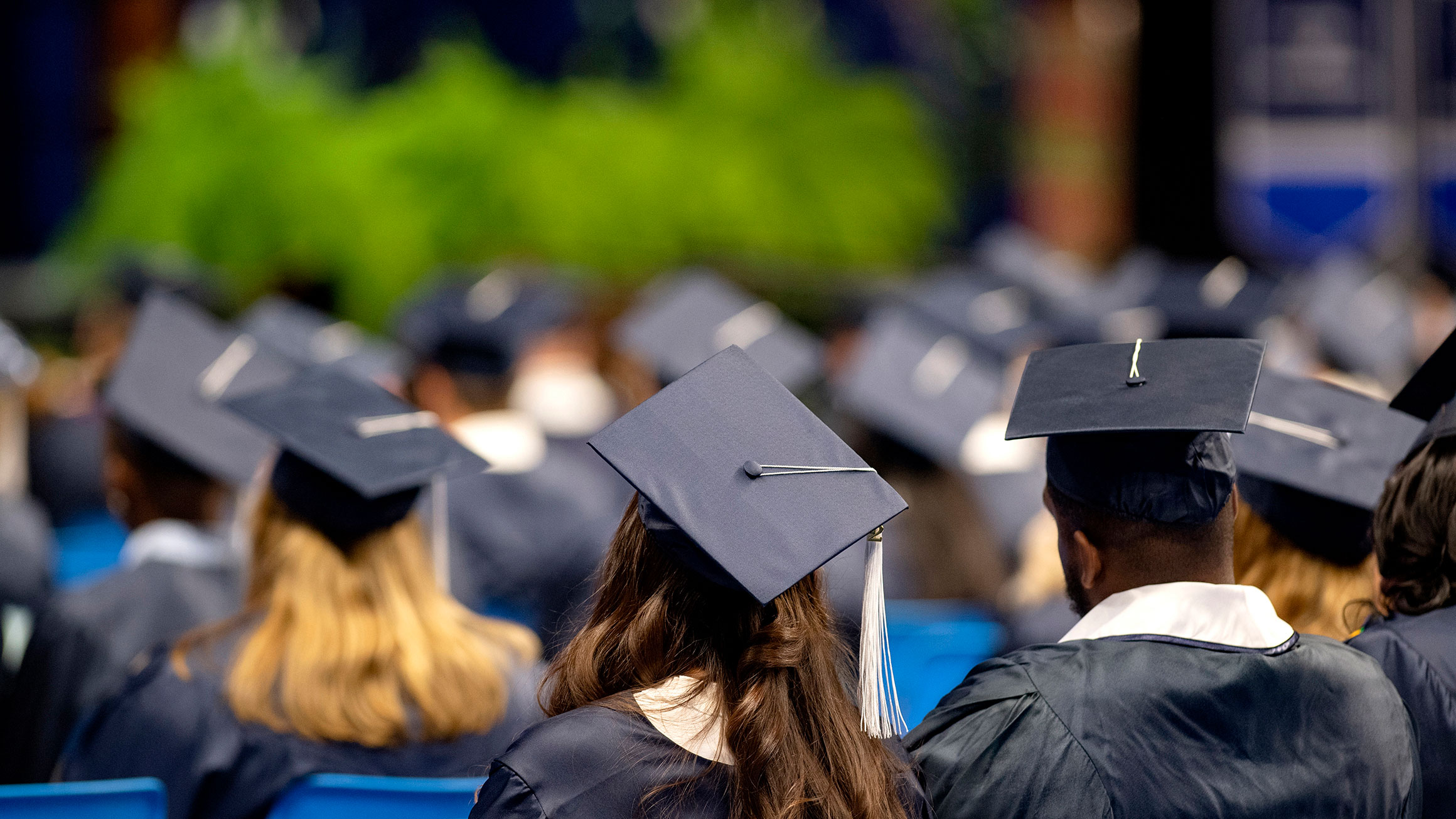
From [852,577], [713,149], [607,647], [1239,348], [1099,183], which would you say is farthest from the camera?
[1099,183]

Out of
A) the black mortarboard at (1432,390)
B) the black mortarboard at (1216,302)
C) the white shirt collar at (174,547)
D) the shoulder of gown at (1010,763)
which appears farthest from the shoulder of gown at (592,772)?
the black mortarboard at (1216,302)

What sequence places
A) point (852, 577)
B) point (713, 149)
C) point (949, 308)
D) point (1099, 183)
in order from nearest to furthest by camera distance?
point (852, 577) < point (949, 308) < point (713, 149) < point (1099, 183)

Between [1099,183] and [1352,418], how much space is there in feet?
37.1

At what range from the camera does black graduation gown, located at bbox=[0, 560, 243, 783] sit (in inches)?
114

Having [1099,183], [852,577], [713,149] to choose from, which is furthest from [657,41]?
[852,577]

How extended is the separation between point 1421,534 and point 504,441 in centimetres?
328

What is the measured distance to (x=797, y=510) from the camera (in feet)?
5.49

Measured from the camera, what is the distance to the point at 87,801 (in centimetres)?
207

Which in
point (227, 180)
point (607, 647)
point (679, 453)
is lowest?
point (227, 180)

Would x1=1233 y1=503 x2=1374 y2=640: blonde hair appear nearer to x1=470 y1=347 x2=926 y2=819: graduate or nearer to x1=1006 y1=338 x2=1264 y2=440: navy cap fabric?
x1=1006 y1=338 x2=1264 y2=440: navy cap fabric

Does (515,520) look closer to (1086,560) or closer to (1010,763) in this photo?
(1086,560)

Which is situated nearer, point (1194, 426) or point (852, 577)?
point (1194, 426)

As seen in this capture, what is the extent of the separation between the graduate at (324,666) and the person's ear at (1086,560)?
1.05 m

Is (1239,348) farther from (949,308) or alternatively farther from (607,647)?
(949,308)
